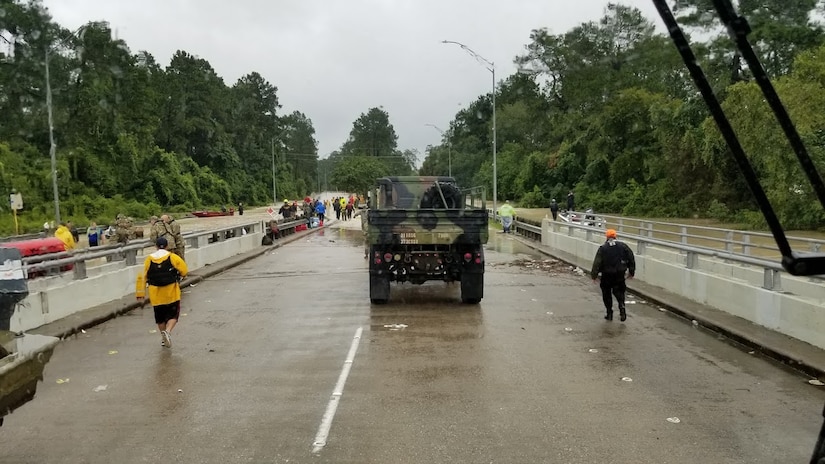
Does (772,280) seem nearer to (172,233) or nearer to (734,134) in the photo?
(734,134)

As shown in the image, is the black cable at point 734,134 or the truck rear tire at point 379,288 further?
the truck rear tire at point 379,288

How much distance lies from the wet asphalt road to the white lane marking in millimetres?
52

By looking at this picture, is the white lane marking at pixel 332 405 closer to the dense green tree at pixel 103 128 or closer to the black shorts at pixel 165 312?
the black shorts at pixel 165 312

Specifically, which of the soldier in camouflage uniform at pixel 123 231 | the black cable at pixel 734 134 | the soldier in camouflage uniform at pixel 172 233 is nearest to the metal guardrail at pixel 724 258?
the black cable at pixel 734 134

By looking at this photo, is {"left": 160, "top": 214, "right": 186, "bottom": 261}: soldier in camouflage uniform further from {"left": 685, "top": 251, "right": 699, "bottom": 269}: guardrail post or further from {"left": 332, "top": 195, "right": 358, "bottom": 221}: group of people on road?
{"left": 332, "top": 195, "right": 358, "bottom": 221}: group of people on road

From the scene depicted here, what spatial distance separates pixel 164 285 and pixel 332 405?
3652mm

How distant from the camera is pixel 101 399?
654 centimetres

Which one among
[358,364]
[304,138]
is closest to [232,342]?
[358,364]

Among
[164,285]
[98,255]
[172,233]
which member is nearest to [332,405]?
[164,285]

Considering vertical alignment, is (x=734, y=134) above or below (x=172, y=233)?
above

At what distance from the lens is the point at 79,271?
38.2 feet

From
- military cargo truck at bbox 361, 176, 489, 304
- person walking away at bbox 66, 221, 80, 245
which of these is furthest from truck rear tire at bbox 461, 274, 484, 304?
person walking away at bbox 66, 221, 80, 245

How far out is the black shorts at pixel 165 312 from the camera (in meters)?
8.84

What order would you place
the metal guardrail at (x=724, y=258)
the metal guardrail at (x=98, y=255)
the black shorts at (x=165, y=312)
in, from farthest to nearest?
1. the metal guardrail at (x=98, y=255)
2. the metal guardrail at (x=724, y=258)
3. the black shorts at (x=165, y=312)
